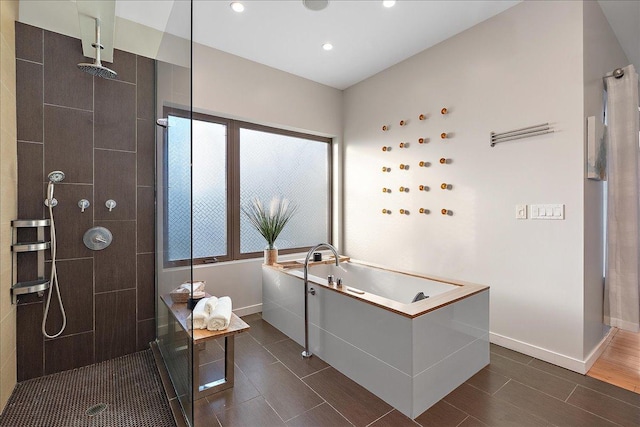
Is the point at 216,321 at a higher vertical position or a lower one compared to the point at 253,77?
lower

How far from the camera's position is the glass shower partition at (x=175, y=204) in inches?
61.0

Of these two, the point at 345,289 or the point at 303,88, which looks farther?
the point at 303,88

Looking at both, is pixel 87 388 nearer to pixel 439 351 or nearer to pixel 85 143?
pixel 85 143

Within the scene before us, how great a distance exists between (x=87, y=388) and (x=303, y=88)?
3458 millimetres

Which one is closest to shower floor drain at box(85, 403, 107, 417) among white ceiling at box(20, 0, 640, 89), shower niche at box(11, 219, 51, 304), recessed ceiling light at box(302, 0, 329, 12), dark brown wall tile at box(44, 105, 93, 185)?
shower niche at box(11, 219, 51, 304)

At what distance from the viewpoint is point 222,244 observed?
3334 millimetres

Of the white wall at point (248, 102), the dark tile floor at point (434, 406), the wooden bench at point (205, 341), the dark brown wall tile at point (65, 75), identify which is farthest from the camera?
the white wall at point (248, 102)

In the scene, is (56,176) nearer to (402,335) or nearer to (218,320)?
(218,320)

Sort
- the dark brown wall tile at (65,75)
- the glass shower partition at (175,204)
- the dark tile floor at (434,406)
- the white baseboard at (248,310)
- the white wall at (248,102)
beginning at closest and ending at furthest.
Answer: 1. the glass shower partition at (175,204)
2. the dark tile floor at (434,406)
3. the dark brown wall tile at (65,75)
4. the white wall at (248,102)
5. the white baseboard at (248,310)

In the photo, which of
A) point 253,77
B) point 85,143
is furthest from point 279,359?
point 253,77

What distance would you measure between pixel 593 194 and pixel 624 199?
0.25m

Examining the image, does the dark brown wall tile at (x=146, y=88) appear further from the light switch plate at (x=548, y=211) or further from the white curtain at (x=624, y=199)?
the white curtain at (x=624, y=199)

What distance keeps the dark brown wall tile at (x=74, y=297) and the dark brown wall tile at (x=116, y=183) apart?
1.27 feet

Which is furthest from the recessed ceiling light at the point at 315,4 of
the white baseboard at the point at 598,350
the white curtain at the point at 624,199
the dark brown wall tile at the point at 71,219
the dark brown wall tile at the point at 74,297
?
the white baseboard at the point at 598,350
